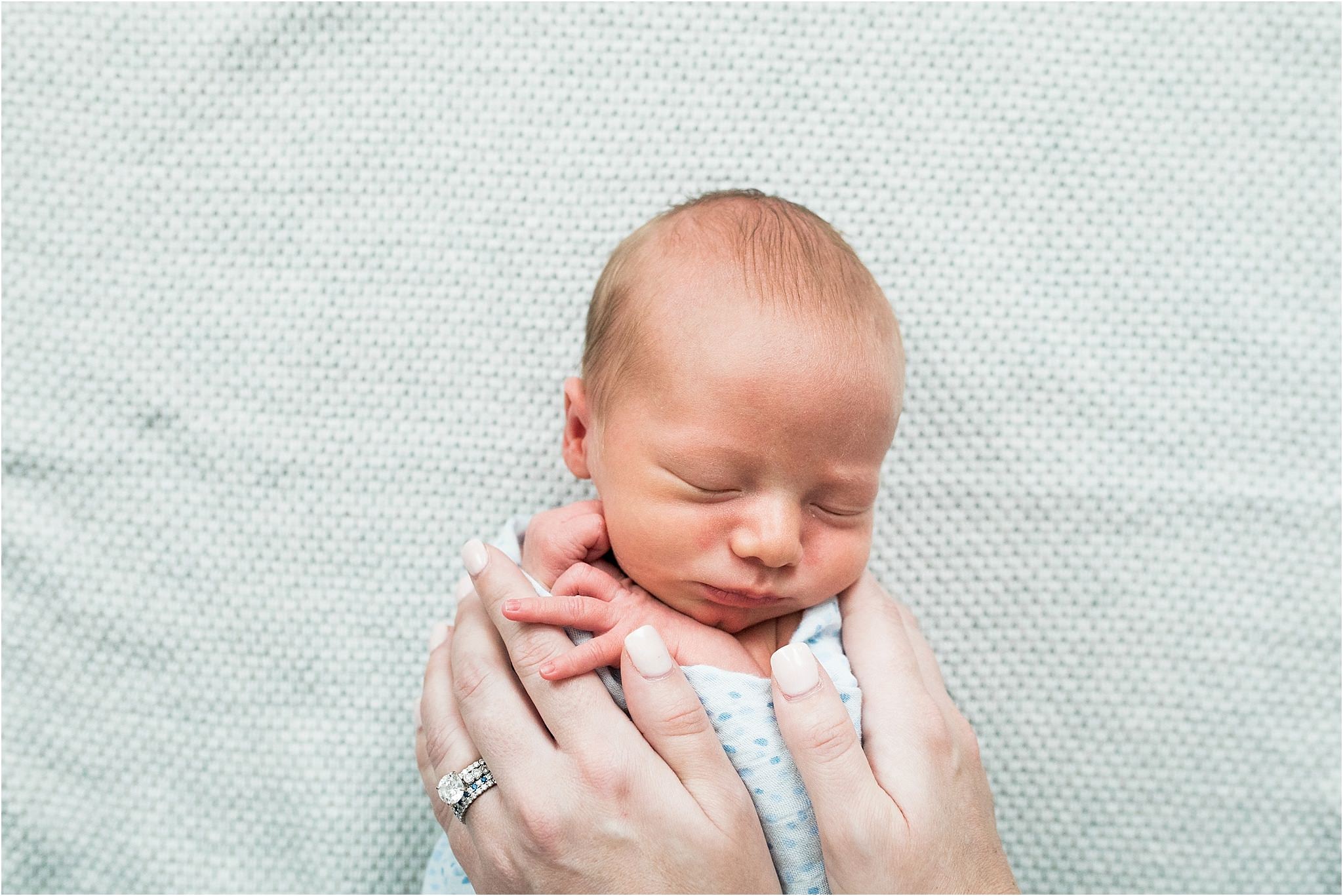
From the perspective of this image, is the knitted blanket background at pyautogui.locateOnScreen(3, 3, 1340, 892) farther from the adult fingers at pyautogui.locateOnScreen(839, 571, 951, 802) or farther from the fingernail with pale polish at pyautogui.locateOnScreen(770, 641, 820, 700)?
the fingernail with pale polish at pyautogui.locateOnScreen(770, 641, 820, 700)

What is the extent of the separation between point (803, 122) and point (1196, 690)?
1033 mm

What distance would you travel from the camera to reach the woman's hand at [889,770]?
976mm

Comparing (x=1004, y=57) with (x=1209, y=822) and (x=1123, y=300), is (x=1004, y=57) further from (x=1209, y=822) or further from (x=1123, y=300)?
(x=1209, y=822)

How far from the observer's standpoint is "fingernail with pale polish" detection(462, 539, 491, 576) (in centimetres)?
108

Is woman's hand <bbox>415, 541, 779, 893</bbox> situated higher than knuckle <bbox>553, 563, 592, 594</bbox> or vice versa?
knuckle <bbox>553, 563, 592, 594</bbox>

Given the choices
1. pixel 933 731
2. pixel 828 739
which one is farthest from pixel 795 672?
pixel 933 731

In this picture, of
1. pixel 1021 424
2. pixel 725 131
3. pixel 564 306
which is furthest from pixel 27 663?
pixel 1021 424

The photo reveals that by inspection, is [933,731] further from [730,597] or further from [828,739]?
[730,597]

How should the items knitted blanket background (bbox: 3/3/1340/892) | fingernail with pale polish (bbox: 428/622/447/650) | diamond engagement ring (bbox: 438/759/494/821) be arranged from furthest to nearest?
knitted blanket background (bbox: 3/3/1340/892) → fingernail with pale polish (bbox: 428/622/447/650) → diamond engagement ring (bbox: 438/759/494/821)

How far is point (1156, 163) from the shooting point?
1404mm

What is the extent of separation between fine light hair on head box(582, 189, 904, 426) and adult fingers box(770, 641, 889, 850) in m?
0.35

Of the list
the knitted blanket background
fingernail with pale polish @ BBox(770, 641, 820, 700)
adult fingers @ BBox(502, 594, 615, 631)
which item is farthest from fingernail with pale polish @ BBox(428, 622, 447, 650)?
fingernail with pale polish @ BBox(770, 641, 820, 700)

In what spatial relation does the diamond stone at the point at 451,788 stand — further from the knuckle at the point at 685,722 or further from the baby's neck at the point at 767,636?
the baby's neck at the point at 767,636

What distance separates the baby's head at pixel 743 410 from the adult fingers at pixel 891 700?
7cm
